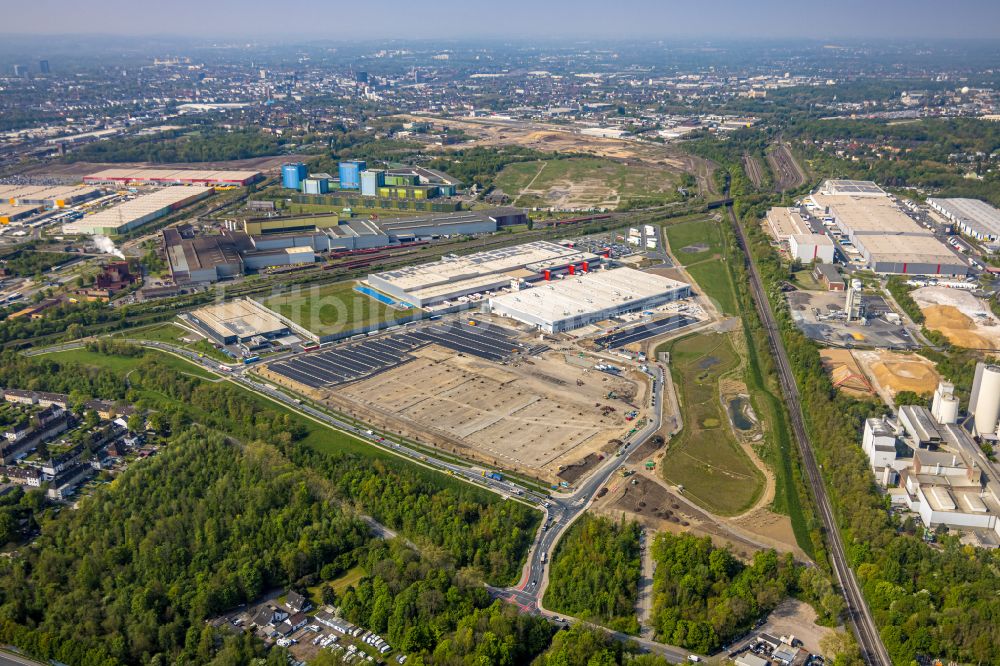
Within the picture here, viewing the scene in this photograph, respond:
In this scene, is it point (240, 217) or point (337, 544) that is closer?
point (337, 544)

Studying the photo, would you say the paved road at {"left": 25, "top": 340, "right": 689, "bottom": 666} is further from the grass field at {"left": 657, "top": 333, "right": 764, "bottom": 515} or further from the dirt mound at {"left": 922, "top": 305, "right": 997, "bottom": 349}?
the dirt mound at {"left": 922, "top": 305, "right": 997, "bottom": 349}

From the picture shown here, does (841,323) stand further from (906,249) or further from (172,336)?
(172,336)

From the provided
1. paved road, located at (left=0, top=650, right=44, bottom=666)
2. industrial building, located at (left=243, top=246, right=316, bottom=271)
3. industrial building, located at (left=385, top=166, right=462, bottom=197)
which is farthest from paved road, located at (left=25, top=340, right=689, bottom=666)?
industrial building, located at (left=385, top=166, right=462, bottom=197)

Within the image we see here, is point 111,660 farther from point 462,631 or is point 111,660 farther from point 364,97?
point 364,97

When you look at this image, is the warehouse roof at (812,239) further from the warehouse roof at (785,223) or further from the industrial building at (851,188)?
the industrial building at (851,188)

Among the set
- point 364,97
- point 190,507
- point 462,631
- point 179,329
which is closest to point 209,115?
point 364,97

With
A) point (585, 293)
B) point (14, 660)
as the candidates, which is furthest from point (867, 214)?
point (14, 660)

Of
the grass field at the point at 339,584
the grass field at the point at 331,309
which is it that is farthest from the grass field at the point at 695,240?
the grass field at the point at 339,584
